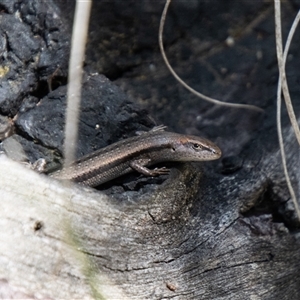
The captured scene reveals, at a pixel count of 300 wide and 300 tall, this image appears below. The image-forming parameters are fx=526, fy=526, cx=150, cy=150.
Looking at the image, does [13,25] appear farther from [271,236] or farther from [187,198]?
[271,236]

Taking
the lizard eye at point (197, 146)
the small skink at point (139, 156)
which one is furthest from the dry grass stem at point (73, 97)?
the lizard eye at point (197, 146)

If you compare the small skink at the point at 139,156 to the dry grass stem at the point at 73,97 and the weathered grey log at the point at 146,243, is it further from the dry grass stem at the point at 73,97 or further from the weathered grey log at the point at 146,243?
the weathered grey log at the point at 146,243

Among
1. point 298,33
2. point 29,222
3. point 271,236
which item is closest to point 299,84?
point 298,33

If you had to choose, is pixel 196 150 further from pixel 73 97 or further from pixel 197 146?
pixel 73 97

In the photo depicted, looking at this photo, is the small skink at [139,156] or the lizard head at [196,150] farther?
the lizard head at [196,150]

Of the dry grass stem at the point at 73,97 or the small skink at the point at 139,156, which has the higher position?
the dry grass stem at the point at 73,97

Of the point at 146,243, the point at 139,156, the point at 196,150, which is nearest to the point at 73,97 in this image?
the point at 139,156

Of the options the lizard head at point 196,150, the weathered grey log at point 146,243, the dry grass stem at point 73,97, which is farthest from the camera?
the lizard head at point 196,150

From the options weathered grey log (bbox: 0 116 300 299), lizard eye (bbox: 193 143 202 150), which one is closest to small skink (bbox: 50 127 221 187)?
lizard eye (bbox: 193 143 202 150)

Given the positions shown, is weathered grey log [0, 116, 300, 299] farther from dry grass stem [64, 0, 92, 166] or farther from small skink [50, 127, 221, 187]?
dry grass stem [64, 0, 92, 166]
